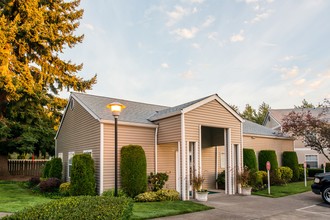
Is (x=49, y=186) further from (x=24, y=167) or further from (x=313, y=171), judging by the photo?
(x=313, y=171)

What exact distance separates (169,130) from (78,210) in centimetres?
826

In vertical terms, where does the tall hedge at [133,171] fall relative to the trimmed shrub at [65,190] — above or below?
above

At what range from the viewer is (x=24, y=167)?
76.4 ft

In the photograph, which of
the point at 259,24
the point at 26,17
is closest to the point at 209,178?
the point at 259,24

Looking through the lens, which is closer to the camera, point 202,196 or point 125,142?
point 202,196

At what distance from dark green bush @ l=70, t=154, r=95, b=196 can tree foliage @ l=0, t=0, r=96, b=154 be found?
34.9 ft

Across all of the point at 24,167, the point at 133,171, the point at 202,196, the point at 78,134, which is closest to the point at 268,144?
the point at 202,196

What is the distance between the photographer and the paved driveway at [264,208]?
931cm

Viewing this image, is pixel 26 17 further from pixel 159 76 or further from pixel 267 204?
pixel 267 204

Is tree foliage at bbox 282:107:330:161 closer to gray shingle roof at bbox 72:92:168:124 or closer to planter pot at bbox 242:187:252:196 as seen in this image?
planter pot at bbox 242:187:252:196

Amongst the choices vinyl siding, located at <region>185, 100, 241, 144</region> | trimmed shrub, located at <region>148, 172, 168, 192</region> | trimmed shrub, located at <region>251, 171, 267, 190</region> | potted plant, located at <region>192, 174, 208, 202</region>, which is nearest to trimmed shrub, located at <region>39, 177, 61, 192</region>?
trimmed shrub, located at <region>148, 172, 168, 192</region>

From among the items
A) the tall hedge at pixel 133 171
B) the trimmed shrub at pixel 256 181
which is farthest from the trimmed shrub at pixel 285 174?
the tall hedge at pixel 133 171

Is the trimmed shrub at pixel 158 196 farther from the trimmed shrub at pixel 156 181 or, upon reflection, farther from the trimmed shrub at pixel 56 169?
the trimmed shrub at pixel 56 169

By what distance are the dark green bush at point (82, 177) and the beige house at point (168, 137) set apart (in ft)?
1.47
